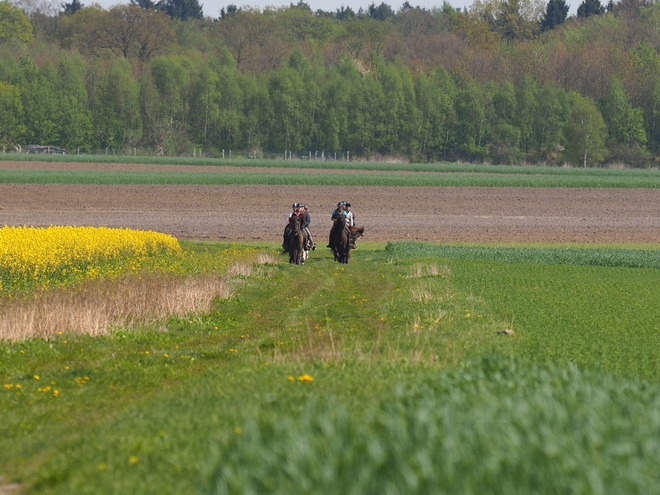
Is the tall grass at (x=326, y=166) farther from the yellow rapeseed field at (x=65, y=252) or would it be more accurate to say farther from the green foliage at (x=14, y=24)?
the green foliage at (x=14, y=24)

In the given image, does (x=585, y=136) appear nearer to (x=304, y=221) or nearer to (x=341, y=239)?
(x=341, y=239)

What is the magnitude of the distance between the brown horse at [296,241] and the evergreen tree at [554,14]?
165436 millimetres

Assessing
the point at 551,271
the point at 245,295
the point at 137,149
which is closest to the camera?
the point at 245,295

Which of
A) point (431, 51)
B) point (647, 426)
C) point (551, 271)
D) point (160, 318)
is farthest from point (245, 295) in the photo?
point (431, 51)

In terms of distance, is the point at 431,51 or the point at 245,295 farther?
the point at 431,51

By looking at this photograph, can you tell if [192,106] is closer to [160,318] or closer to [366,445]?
[160,318]

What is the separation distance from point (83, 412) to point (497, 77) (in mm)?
121798

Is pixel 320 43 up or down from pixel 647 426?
up

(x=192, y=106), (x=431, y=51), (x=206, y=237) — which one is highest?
(x=431, y=51)

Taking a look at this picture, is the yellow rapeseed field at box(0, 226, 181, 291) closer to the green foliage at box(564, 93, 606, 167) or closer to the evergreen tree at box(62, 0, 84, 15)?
the green foliage at box(564, 93, 606, 167)

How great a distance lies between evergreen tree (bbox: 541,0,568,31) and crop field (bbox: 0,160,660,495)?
160578mm

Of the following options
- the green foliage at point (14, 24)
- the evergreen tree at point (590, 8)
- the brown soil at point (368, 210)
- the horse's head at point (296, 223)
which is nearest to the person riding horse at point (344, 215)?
the horse's head at point (296, 223)

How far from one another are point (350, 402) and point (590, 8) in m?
203

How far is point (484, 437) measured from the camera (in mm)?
6336
